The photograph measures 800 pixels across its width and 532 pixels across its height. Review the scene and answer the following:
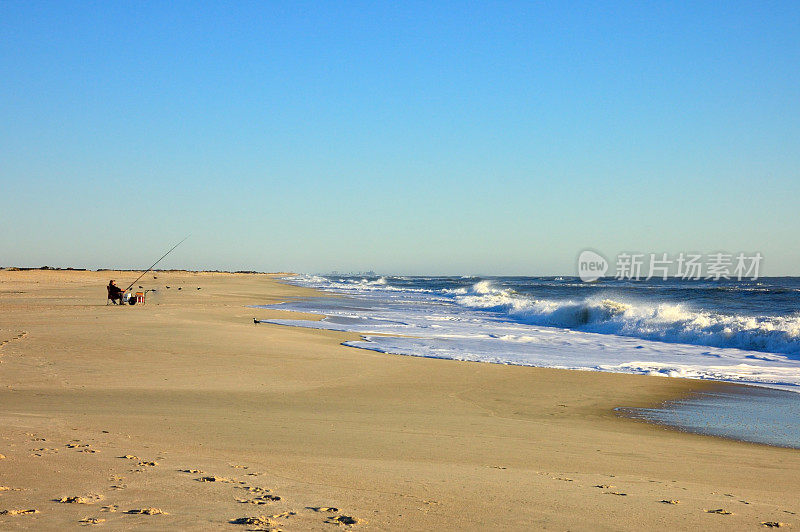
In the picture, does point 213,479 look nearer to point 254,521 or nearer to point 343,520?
point 254,521

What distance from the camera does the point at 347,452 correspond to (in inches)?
223

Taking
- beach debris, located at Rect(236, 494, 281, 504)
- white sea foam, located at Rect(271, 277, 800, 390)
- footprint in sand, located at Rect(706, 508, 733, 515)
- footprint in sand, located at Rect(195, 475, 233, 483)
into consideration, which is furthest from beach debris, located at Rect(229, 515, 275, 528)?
white sea foam, located at Rect(271, 277, 800, 390)

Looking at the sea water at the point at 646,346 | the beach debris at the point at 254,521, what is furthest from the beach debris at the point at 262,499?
the sea water at the point at 646,346

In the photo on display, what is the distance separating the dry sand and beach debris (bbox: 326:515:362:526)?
18mm

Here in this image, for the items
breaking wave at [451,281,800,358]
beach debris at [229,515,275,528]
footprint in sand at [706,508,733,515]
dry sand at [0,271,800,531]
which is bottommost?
dry sand at [0,271,800,531]

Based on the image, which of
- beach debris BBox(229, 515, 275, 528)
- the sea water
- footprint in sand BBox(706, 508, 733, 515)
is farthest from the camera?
the sea water

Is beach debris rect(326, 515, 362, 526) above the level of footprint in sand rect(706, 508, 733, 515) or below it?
below

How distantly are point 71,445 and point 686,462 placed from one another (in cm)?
554

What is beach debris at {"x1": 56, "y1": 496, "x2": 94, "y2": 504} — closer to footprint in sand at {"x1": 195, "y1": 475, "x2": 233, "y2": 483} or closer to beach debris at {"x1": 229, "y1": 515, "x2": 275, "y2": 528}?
footprint in sand at {"x1": 195, "y1": 475, "x2": 233, "y2": 483}

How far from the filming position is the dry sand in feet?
12.8

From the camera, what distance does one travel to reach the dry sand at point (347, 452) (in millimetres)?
3893

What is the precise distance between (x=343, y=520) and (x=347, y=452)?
6.51ft

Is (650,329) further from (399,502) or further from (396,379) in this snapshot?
(399,502)

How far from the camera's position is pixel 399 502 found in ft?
13.6
